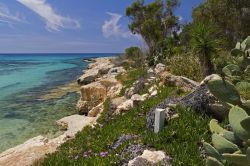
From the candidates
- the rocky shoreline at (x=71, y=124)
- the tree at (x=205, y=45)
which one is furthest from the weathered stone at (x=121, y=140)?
the tree at (x=205, y=45)

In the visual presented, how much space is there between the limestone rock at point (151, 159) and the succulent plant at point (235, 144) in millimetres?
4570

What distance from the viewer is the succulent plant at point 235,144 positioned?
2.35 m

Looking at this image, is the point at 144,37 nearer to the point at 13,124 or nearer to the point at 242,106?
the point at 13,124

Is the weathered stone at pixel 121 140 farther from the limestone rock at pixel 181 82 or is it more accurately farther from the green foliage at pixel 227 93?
the green foliage at pixel 227 93

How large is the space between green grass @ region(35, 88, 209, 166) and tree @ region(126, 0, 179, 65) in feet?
117

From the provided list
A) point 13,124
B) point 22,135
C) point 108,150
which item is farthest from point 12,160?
point 13,124

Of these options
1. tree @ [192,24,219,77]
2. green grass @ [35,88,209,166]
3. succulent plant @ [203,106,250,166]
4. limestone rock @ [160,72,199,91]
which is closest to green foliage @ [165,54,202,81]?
tree @ [192,24,219,77]

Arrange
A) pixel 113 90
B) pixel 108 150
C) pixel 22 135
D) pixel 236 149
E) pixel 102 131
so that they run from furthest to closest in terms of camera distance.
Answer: pixel 113 90 → pixel 22 135 → pixel 102 131 → pixel 108 150 → pixel 236 149

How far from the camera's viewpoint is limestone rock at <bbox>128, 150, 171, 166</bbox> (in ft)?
24.0

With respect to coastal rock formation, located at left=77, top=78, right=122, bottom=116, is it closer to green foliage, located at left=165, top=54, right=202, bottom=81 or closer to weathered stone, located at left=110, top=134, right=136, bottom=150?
green foliage, located at left=165, top=54, right=202, bottom=81

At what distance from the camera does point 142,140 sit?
28.6 feet

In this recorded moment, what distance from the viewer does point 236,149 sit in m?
2.60

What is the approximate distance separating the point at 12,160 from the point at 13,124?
893cm

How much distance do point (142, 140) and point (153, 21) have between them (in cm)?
3903
